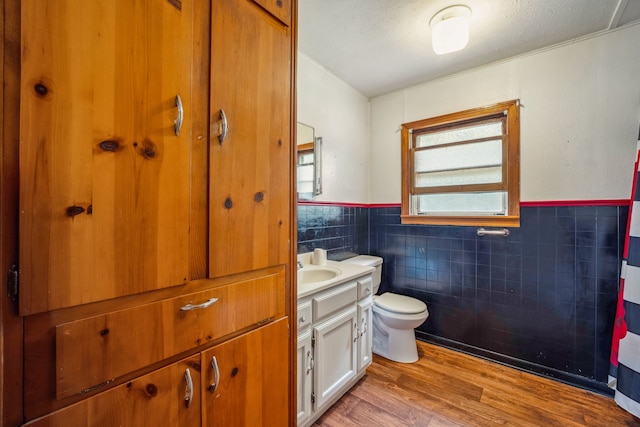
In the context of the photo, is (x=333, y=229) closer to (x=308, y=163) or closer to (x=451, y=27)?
(x=308, y=163)

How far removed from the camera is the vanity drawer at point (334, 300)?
4.64 feet

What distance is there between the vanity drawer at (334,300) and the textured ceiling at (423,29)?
1.65 m

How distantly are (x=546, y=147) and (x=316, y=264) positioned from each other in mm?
1879

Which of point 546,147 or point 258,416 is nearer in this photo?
point 258,416

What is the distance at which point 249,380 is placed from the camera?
34.1 inches

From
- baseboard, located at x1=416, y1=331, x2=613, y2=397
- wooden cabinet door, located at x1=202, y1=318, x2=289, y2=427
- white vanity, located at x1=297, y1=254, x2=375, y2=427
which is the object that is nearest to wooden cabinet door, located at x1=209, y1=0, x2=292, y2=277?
wooden cabinet door, located at x1=202, y1=318, x2=289, y2=427

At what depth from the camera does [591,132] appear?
70.6 inches

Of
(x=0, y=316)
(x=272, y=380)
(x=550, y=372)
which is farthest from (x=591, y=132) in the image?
(x=0, y=316)

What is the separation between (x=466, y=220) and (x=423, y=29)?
56.9 inches

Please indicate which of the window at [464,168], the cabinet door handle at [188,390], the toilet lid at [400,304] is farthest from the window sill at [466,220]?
the cabinet door handle at [188,390]

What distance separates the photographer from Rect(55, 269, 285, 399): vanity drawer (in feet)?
1.80

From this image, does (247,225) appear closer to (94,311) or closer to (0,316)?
(94,311)

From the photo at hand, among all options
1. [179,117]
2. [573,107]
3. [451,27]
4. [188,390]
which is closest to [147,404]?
[188,390]

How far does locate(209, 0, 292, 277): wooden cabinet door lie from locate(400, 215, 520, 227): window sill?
179 centimetres
